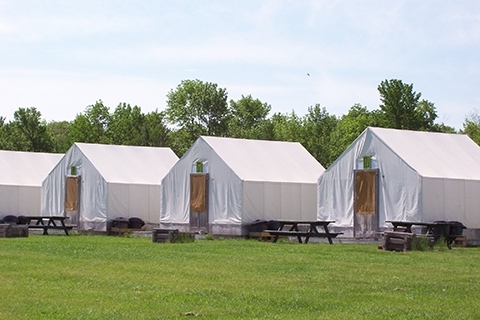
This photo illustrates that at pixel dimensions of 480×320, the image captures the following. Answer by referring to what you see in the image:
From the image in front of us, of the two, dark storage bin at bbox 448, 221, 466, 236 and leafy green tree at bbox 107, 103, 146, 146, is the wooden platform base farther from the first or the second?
leafy green tree at bbox 107, 103, 146, 146

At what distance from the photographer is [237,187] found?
26547 mm

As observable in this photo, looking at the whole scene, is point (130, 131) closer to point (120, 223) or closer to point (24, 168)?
point (24, 168)

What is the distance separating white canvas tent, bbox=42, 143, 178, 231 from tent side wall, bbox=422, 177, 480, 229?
13851 mm

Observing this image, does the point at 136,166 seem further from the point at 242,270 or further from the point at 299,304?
the point at 299,304

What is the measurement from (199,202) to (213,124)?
133 feet

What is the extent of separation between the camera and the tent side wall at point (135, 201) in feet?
100

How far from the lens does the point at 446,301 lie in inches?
386

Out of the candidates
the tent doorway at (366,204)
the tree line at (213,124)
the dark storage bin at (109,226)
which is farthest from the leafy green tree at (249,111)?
the tent doorway at (366,204)

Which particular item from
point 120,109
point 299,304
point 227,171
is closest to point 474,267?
point 299,304

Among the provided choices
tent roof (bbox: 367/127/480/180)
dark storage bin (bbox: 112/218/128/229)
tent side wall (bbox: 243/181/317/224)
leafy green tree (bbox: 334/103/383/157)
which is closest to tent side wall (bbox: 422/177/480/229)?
tent roof (bbox: 367/127/480/180)

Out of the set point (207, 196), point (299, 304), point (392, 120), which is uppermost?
point (392, 120)

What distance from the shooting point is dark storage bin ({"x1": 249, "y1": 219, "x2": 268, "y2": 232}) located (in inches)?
1026

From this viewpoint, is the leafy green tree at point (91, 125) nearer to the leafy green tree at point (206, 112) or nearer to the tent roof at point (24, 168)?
the leafy green tree at point (206, 112)

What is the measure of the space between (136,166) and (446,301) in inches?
974
